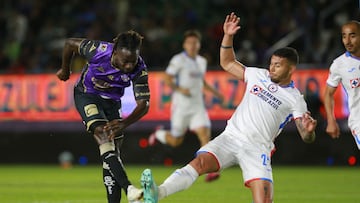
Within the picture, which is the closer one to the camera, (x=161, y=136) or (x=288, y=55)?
(x=288, y=55)

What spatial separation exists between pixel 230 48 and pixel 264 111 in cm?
74

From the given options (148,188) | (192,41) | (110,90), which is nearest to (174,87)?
(192,41)

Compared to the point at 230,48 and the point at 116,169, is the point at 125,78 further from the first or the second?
the point at 230,48

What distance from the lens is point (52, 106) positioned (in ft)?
64.3

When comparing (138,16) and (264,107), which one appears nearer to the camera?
(264,107)

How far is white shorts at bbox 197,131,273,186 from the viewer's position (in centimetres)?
854

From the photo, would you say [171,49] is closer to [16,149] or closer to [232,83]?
[232,83]

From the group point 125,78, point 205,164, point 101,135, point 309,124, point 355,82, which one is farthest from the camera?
point 355,82

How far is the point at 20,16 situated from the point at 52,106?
146 inches

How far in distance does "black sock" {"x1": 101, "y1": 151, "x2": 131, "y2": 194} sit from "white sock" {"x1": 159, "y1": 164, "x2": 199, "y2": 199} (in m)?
0.47

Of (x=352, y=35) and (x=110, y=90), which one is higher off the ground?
(x=352, y=35)

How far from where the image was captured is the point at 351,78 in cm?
1041

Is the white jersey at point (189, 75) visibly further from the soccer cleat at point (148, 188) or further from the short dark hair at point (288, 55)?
the soccer cleat at point (148, 188)

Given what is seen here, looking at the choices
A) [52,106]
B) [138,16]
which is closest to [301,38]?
[138,16]
